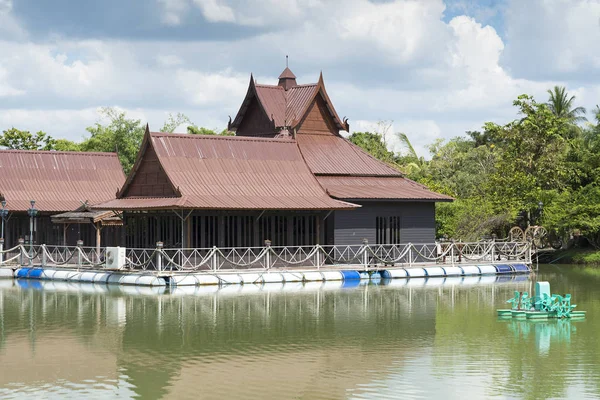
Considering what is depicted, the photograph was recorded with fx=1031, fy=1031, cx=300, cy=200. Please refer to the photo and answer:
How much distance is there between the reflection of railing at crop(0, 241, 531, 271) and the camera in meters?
42.7

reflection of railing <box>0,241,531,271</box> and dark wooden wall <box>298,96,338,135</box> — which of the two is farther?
dark wooden wall <box>298,96,338,135</box>

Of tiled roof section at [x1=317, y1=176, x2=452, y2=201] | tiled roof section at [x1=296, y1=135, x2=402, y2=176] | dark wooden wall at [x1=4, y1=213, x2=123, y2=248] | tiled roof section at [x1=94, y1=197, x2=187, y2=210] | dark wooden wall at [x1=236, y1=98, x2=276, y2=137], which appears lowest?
dark wooden wall at [x1=4, y1=213, x2=123, y2=248]

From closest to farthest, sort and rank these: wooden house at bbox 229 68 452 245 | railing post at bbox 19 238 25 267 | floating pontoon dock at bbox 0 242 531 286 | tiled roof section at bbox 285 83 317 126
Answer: floating pontoon dock at bbox 0 242 531 286
railing post at bbox 19 238 25 267
wooden house at bbox 229 68 452 245
tiled roof section at bbox 285 83 317 126

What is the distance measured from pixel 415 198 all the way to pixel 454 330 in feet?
70.1

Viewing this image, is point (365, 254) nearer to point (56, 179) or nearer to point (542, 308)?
point (542, 308)

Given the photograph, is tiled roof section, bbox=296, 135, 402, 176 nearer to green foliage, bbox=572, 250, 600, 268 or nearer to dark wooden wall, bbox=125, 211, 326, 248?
dark wooden wall, bbox=125, 211, 326, 248

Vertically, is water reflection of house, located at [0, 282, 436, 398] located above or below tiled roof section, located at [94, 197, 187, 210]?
below

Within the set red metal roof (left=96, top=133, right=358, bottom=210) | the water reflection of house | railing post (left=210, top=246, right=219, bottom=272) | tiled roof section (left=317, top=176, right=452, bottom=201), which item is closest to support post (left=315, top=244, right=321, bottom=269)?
red metal roof (left=96, top=133, right=358, bottom=210)

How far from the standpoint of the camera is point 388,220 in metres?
49.3

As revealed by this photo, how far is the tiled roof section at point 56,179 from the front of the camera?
52500 mm

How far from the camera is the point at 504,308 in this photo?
1288 inches

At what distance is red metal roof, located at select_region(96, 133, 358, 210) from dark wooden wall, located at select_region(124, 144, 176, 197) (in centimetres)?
40

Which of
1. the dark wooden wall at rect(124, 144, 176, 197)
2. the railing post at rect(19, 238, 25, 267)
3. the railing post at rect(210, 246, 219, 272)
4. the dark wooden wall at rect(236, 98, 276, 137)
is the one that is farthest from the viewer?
the dark wooden wall at rect(236, 98, 276, 137)

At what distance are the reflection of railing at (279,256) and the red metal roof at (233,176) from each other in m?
1.98
